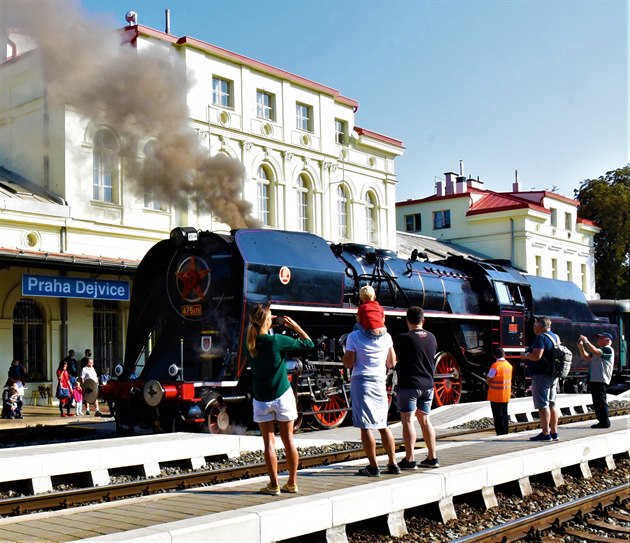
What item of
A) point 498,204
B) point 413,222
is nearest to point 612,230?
→ point 498,204

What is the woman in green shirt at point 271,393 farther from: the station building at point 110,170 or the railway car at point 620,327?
the railway car at point 620,327

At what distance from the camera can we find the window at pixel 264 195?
2675 centimetres

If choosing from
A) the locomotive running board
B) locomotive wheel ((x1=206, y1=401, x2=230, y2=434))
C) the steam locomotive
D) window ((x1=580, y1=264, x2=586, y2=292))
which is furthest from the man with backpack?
window ((x1=580, y1=264, x2=586, y2=292))

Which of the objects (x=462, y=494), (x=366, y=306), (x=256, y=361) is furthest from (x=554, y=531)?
(x=256, y=361)

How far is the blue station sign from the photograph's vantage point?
19281 millimetres

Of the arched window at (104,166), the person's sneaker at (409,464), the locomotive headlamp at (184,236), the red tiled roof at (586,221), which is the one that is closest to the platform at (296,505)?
the person's sneaker at (409,464)

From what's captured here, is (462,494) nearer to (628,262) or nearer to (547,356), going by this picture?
(547,356)

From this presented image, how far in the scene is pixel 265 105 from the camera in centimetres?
2742

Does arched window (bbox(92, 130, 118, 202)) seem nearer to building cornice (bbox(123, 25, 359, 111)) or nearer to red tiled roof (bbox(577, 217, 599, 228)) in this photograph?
building cornice (bbox(123, 25, 359, 111))

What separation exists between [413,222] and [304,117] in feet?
62.1

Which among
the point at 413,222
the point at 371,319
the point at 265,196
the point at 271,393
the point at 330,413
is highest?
the point at 413,222

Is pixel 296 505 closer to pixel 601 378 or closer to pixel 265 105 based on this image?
pixel 601 378

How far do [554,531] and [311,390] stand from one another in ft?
18.7

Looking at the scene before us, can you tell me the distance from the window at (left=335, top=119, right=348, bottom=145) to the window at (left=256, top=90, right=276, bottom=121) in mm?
3535
